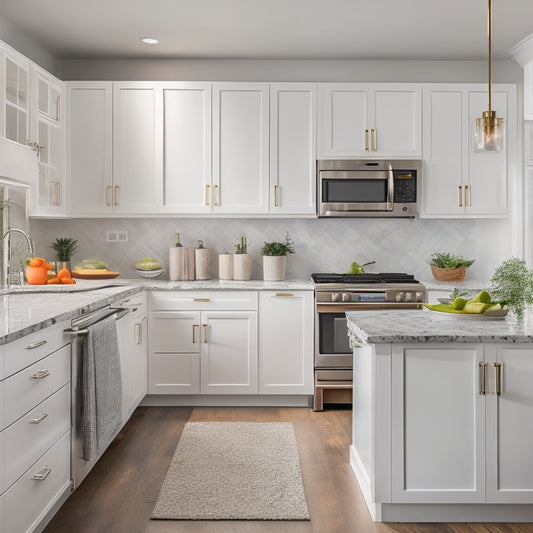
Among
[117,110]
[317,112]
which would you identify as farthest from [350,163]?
[117,110]

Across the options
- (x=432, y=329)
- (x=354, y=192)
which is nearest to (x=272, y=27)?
(x=354, y=192)

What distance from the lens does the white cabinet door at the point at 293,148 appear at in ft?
14.6

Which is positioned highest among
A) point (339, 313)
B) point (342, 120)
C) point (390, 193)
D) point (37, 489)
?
point (342, 120)

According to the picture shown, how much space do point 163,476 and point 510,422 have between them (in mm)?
1738

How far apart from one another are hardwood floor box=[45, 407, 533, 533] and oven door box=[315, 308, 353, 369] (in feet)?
1.19

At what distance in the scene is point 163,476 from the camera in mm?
3035

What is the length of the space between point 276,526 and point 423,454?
710mm

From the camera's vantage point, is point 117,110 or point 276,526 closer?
point 276,526

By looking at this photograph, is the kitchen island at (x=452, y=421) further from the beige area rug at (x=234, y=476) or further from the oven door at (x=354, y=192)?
the oven door at (x=354, y=192)

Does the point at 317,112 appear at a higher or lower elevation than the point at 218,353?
higher

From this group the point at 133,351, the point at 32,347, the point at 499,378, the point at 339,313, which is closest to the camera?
the point at 32,347

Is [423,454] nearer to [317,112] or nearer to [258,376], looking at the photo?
[258,376]

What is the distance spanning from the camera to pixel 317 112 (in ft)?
14.6

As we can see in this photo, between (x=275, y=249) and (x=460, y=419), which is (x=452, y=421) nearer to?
(x=460, y=419)
